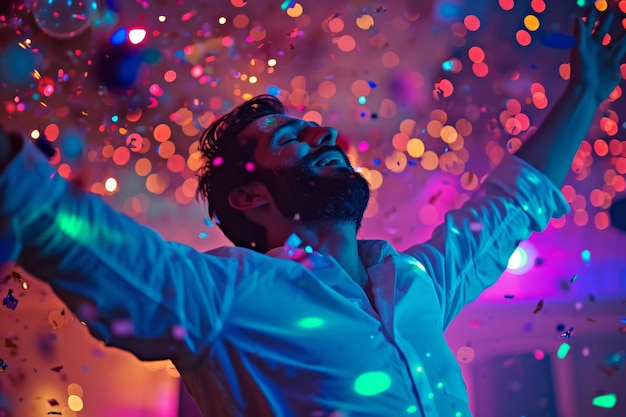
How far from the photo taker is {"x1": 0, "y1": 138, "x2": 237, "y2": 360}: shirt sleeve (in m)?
0.56

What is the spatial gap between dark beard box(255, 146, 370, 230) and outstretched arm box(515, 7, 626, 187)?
427mm

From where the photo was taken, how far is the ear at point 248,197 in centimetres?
122

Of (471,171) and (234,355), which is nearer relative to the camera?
(234,355)

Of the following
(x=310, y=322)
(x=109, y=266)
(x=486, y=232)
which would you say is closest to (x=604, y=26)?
(x=486, y=232)

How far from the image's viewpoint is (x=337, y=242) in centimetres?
113

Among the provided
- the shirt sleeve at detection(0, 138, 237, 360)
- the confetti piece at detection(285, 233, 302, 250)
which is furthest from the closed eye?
the shirt sleeve at detection(0, 138, 237, 360)

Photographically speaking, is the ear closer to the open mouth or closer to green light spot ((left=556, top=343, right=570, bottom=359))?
the open mouth

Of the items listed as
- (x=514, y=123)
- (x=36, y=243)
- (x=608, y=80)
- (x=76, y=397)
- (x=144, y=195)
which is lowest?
(x=76, y=397)

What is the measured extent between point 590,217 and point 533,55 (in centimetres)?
60

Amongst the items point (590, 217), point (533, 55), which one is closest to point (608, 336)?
point (590, 217)

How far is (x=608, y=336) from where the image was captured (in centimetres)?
195

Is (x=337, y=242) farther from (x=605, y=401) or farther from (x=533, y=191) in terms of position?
(x=605, y=401)

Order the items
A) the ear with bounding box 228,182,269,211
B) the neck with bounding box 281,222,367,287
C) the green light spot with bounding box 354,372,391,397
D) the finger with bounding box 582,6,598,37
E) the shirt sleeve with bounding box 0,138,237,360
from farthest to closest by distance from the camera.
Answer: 1. the finger with bounding box 582,6,598,37
2. the ear with bounding box 228,182,269,211
3. the neck with bounding box 281,222,367,287
4. the green light spot with bounding box 354,372,391,397
5. the shirt sleeve with bounding box 0,138,237,360

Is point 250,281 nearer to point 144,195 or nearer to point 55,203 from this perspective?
point 55,203
